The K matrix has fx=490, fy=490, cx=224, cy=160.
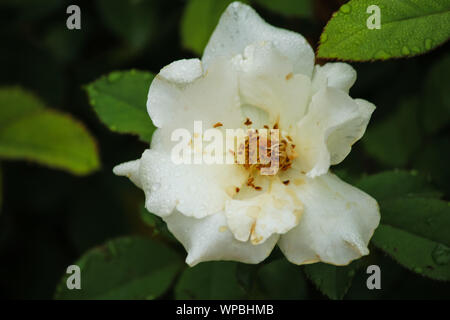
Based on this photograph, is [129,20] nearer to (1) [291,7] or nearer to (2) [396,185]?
(1) [291,7]

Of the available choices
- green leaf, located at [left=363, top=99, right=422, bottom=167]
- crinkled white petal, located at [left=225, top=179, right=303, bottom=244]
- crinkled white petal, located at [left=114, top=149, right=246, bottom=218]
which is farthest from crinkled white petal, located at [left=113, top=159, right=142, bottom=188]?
green leaf, located at [left=363, top=99, right=422, bottom=167]

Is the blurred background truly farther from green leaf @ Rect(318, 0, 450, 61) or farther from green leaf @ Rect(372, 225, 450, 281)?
green leaf @ Rect(318, 0, 450, 61)

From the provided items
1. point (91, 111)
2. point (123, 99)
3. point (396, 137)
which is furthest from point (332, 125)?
point (91, 111)

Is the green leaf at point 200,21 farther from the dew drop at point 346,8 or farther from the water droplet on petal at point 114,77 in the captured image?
the dew drop at point 346,8

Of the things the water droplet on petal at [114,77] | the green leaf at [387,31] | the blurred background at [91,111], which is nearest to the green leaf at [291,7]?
the blurred background at [91,111]

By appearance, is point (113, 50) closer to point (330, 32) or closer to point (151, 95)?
point (151, 95)

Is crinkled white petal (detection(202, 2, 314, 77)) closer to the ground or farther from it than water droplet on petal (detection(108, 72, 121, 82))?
farther from it
